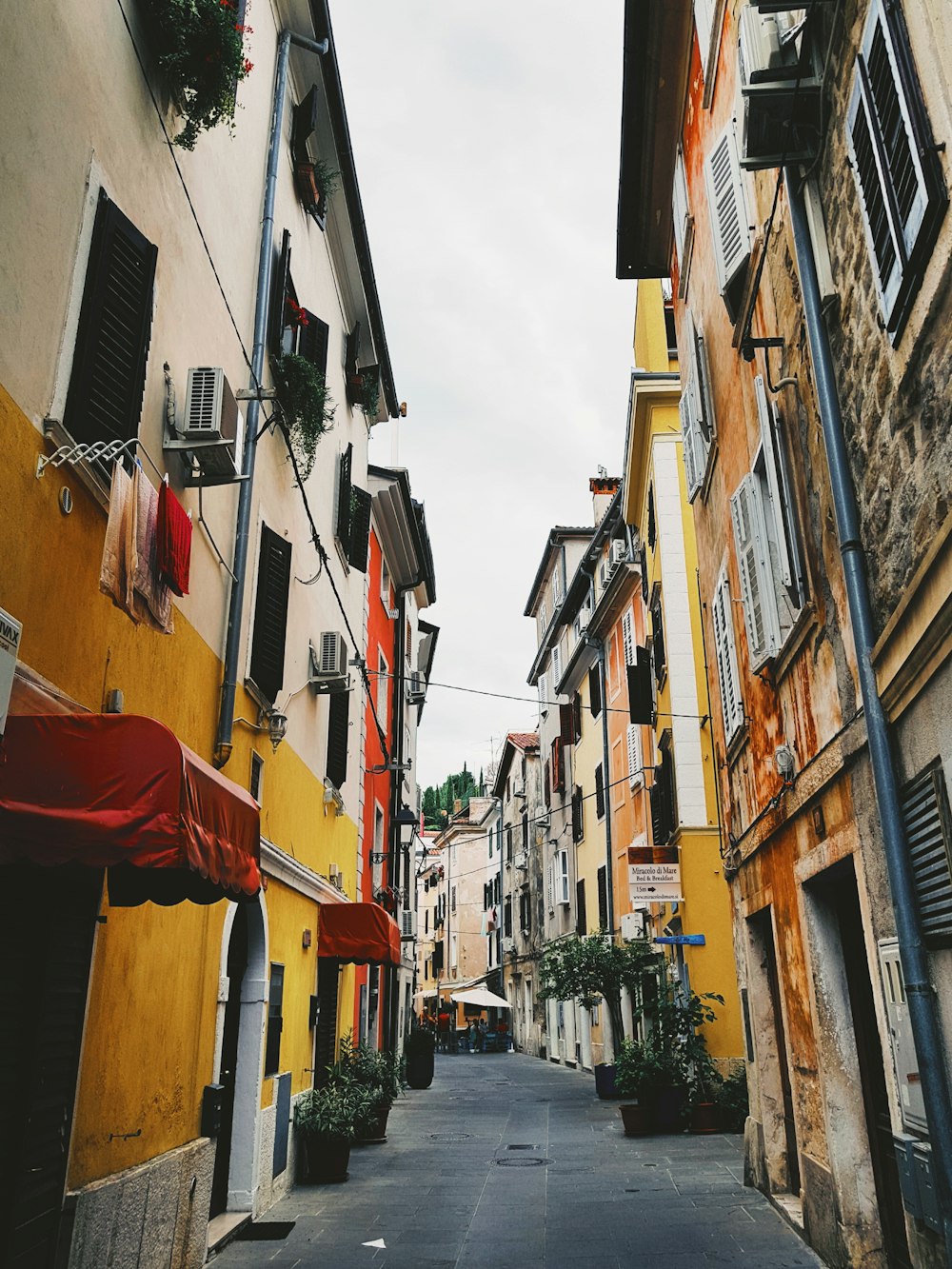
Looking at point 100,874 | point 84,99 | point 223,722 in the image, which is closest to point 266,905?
point 223,722

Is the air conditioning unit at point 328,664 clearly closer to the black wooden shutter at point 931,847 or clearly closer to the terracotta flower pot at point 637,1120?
the terracotta flower pot at point 637,1120

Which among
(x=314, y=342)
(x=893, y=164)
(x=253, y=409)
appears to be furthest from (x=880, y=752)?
(x=314, y=342)

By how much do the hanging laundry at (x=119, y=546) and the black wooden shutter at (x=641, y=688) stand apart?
15370 mm

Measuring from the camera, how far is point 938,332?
156 inches

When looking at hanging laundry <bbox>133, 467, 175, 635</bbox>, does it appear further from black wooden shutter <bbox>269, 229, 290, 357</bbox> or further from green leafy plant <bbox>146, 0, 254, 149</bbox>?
black wooden shutter <bbox>269, 229, 290, 357</bbox>

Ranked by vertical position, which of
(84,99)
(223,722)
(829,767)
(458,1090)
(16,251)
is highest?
(84,99)

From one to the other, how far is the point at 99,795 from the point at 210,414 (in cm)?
339

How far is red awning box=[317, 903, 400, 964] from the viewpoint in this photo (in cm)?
1245

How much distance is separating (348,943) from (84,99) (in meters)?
9.80

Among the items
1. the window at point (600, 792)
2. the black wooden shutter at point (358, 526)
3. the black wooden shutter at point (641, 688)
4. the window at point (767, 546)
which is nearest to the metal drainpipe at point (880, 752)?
the window at point (767, 546)

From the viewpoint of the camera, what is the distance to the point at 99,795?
14.1ft

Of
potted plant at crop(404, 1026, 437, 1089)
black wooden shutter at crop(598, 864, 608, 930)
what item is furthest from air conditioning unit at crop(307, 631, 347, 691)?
black wooden shutter at crop(598, 864, 608, 930)

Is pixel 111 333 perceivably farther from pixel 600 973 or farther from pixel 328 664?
pixel 600 973

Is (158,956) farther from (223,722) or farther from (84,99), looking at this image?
(84,99)
